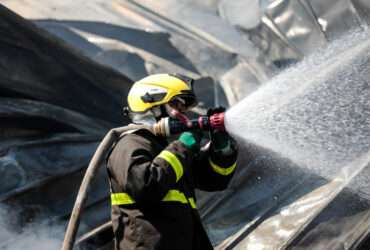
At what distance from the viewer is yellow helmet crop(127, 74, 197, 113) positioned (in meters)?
2.75

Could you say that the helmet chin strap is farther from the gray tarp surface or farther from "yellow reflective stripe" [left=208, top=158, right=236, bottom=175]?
the gray tarp surface

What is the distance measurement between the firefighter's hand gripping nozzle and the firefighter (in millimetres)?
33

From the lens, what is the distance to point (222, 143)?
288 cm

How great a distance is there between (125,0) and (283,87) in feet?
12.6

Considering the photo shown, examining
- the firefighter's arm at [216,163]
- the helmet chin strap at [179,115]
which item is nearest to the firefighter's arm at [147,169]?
the helmet chin strap at [179,115]

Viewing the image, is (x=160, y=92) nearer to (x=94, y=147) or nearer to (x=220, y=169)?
(x=220, y=169)

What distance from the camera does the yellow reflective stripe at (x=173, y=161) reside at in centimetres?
255

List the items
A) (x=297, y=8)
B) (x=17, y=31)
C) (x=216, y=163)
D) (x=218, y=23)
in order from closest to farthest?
1. (x=216, y=163)
2. (x=17, y=31)
3. (x=297, y=8)
4. (x=218, y=23)

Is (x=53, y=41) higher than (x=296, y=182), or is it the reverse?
(x=53, y=41)

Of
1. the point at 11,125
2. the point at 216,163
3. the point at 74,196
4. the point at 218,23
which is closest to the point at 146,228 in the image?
the point at 216,163

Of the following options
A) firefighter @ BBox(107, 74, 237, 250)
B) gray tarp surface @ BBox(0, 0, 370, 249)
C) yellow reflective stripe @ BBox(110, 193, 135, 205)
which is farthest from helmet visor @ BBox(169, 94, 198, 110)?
gray tarp surface @ BBox(0, 0, 370, 249)

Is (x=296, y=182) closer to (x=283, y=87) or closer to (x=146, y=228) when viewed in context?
(x=283, y=87)

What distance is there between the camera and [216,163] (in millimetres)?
2992

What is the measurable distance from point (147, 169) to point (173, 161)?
0.13m
